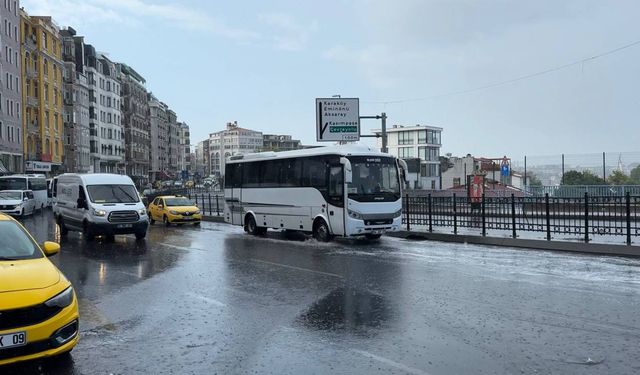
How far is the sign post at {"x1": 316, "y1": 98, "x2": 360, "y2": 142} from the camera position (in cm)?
2970

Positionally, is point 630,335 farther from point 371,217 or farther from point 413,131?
point 413,131

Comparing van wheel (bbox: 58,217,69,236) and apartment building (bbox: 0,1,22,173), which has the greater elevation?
apartment building (bbox: 0,1,22,173)

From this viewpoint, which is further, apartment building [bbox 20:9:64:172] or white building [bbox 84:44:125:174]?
white building [bbox 84:44:125:174]

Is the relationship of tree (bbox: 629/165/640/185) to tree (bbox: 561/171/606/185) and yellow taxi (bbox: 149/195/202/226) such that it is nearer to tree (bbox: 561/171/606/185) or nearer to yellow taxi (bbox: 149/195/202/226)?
tree (bbox: 561/171/606/185)

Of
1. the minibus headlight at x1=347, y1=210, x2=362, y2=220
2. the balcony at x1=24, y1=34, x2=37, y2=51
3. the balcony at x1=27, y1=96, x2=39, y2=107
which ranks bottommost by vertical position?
the minibus headlight at x1=347, y1=210, x2=362, y2=220

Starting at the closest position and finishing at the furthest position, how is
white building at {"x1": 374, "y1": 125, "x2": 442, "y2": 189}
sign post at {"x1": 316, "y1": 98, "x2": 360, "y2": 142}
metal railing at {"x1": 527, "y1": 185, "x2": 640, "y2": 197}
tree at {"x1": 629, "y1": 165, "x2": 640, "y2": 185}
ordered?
metal railing at {"x1": 527, "y1": 185, "x2": 640, "y2": 197} < sign post at {"x1": 316, "y1": 98, "x2": 360, "y2": 142} < tree at {"x1": 629, "y1": 165, "x2": 640, "y2": 185} < white building at {"x1": 374, "y1": 125, "x2": 442, "y2": 189}

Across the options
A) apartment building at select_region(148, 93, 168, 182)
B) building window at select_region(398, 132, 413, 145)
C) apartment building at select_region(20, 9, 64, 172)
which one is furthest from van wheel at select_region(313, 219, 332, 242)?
apartment building at select_region(148, 93, 168, 182)

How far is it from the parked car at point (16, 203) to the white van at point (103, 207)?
16721mm

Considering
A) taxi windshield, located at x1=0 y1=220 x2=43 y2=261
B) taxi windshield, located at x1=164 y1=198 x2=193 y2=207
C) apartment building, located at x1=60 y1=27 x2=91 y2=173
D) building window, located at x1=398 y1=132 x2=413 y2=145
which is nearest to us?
taxi windshield, located at x1=0 y1=220 x2=43 y2=261

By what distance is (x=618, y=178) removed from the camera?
31.7 meters

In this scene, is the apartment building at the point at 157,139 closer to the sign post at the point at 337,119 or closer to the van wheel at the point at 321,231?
the sign post at the point at 337,119

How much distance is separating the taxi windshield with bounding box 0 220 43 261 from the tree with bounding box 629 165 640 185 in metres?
31.3

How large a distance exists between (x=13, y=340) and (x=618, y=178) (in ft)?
109

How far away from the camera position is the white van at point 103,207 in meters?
18.1
